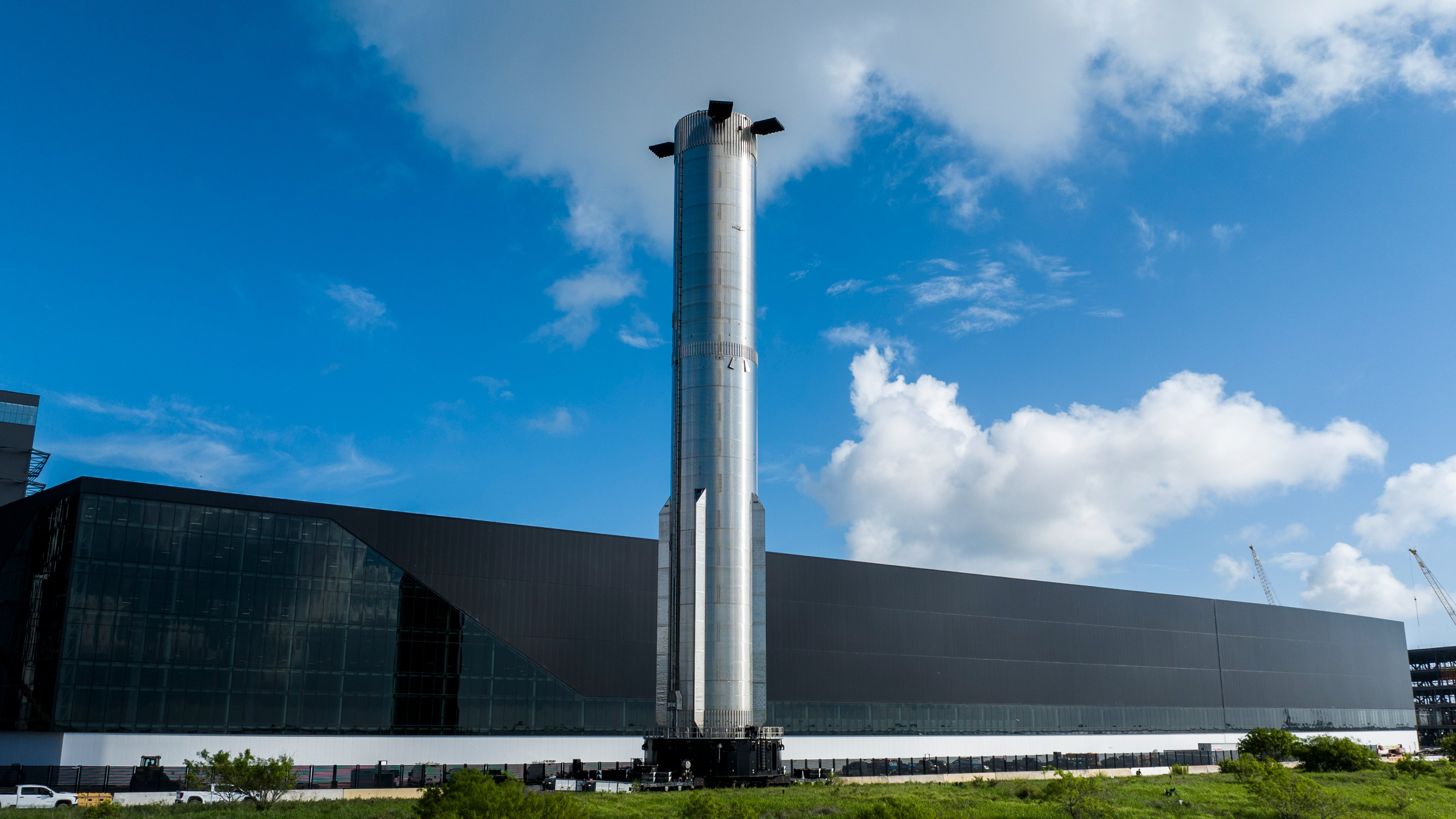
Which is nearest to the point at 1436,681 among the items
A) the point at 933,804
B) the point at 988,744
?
the point at 988,744

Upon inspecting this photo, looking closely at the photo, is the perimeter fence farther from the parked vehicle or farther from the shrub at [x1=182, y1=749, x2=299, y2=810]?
the shrub at [x1=182, y1=749, x2=299, y2=810]

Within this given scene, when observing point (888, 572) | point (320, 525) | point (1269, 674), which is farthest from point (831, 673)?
point (1269, 674)

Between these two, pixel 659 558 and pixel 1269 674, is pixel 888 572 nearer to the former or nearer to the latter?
pixel 659 558

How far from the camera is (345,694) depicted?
6212 cm

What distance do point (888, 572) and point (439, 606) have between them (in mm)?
35451

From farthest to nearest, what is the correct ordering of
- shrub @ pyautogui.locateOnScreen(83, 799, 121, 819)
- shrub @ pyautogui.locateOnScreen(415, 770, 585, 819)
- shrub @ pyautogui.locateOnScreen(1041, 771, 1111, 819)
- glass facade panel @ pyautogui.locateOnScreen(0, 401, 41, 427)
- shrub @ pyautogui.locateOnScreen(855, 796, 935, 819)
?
1. glass facade panel @ pyautogui.locateOnScreen(0, 401, 41, 427)
2. shrub @ pyautogui.locateOnScreen(1041, 771, 1111, 819)
3. shrub @ pyautogui.locateOnScreen(83, 799, 121, 819)
4. shrub @ pyautogui.locateOnScreen(855, 796, 935, 819)
5. shrub @ pyautogui.locateOnScreen(415, 770, 585, 819)

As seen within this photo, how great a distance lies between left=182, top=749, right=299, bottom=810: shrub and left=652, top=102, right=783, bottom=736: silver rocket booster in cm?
1643

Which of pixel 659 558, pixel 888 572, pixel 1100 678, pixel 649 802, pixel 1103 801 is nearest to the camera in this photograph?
pixel 649 802

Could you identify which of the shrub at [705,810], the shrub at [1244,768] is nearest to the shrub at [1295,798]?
the shrub at [1244,768]

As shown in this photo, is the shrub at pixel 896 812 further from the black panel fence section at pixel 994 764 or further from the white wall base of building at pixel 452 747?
the white wall base of building at pixel 452 747

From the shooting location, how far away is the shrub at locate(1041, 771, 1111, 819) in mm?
46438

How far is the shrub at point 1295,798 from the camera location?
48219 mm

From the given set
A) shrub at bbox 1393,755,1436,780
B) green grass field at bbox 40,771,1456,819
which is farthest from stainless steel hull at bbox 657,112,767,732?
shrub at bbox 1393,755,1436,780

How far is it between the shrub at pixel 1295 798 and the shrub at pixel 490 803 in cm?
3330
